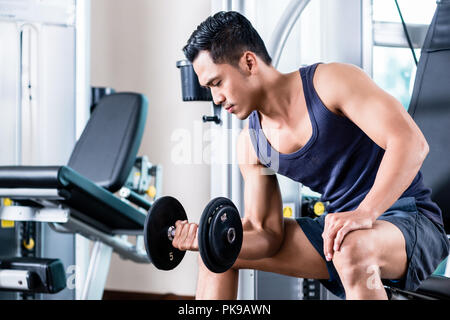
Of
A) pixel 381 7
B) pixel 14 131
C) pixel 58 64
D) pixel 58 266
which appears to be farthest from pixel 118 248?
pixel 381 7

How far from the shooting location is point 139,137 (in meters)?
2.33

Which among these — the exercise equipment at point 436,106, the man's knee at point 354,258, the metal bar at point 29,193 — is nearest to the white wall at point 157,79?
the metal bar at point 29,193

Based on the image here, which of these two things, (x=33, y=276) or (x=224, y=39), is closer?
(x=224, y=39)

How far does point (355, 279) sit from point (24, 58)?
2.07 metres

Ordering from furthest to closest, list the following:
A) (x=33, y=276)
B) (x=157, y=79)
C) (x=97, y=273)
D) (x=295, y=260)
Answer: (x=157, y=79) < (x=97, y=273) < (x=33, y=276) < (x=295, y=260)

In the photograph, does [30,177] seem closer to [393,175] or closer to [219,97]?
[219,97]

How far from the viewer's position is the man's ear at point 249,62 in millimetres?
1239

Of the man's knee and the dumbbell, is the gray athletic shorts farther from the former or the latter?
the dumbbell

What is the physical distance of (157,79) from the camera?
304 cm

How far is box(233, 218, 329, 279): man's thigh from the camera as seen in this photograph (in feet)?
4.25

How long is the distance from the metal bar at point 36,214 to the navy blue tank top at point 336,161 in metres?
0.97

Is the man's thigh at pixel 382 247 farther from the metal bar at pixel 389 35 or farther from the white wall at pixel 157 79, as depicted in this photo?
the white wall at pixel 157 79

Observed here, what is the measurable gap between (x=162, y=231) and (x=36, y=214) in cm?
96

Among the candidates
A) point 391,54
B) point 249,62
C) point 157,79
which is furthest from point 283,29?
point 157,79
